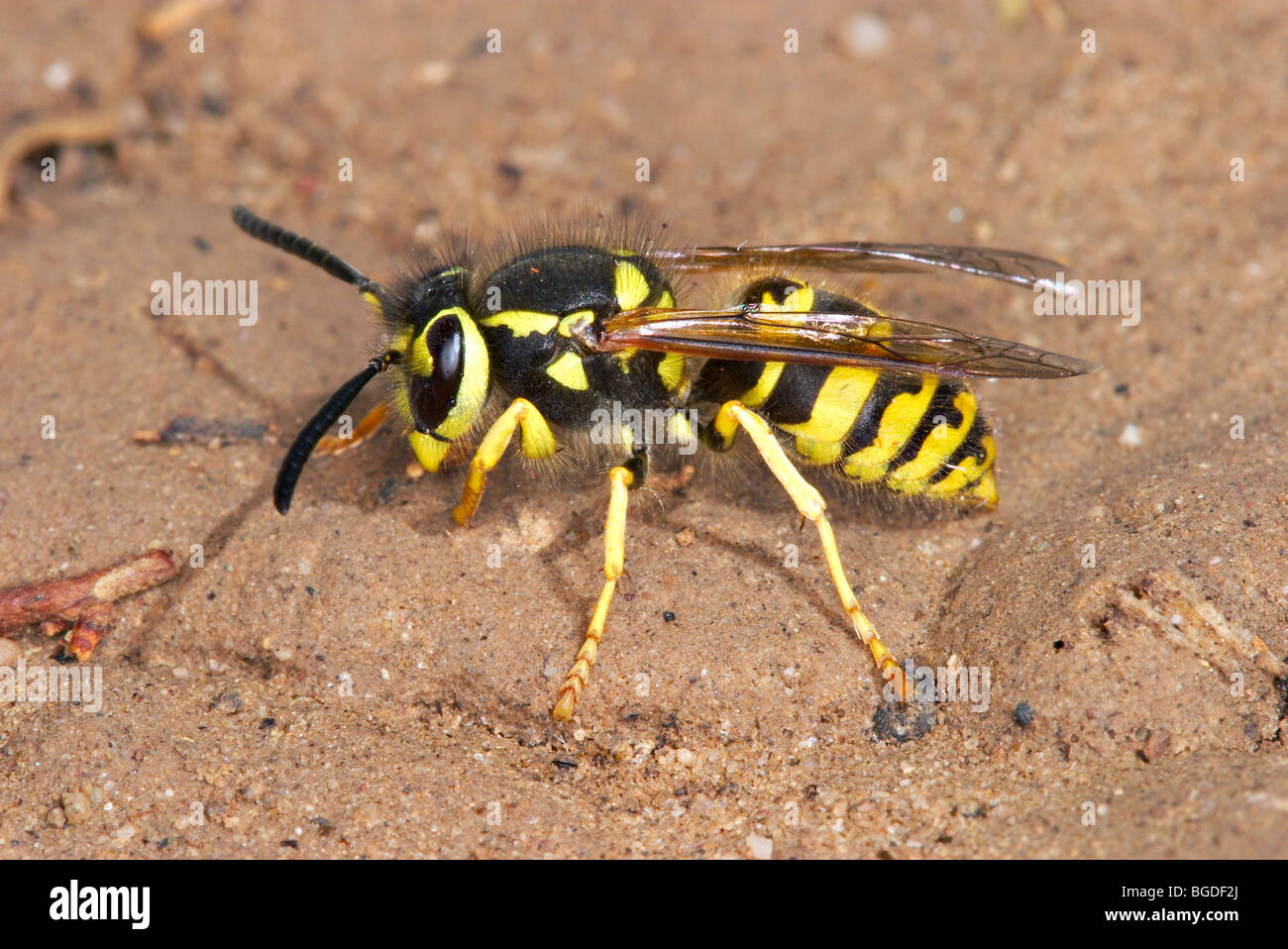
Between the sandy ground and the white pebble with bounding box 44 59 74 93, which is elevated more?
the white pebble with bounding box 44 59 74 93

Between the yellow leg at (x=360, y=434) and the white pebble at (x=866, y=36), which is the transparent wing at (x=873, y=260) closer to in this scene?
the yellow leg at (x=360, y=434)

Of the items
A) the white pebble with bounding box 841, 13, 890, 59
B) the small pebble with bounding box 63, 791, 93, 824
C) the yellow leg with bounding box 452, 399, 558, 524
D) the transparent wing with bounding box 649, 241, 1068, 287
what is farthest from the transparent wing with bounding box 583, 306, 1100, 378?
the white pebble with bounding box 841, 13, 890, 59

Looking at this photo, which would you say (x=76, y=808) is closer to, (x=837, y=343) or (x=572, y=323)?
(x=572, y=323)

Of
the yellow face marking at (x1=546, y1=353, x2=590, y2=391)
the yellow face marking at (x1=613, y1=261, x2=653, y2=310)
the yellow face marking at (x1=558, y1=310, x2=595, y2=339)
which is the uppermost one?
the yellow face marking at (x1=613, y1=261, x2=653, y2=310)

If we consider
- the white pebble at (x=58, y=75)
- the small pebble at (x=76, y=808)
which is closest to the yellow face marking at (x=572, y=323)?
the small pebble at (x=76, y=808)

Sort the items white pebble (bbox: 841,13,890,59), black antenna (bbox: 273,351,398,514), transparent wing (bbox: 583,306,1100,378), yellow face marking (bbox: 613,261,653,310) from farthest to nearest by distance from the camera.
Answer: white pebble (bbox: 841,13,890,59) < yellow face marking (bbox: 613,261,653,310) < transparent wing (bbox: 583,306,1100,378) < black antenna (bbox: 273,351,398,514)

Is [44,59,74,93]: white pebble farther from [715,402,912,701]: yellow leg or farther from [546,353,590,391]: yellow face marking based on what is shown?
[715,402,912,701]: yellow leg

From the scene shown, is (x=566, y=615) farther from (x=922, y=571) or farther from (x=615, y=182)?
(x=615, y=182)
